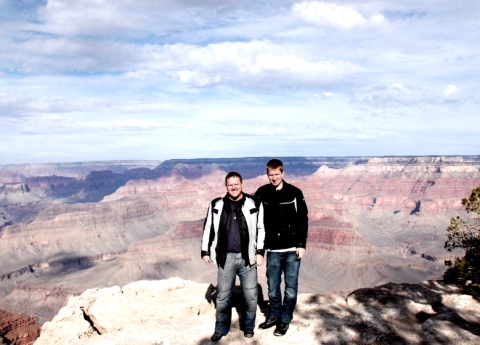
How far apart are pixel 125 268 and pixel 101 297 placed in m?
120

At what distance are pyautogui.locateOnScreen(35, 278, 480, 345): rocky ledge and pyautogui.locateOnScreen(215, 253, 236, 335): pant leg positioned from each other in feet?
1.01

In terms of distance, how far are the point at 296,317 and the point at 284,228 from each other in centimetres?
278

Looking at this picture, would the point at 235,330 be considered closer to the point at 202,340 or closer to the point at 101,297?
the point at 202,340

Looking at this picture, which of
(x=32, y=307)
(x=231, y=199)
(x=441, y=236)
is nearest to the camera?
(x=231, y=199)

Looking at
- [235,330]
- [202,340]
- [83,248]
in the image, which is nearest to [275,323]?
[235,330]

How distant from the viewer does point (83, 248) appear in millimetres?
172500

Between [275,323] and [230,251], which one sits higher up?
[230,251]

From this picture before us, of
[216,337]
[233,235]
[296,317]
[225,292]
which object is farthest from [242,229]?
[296,317]

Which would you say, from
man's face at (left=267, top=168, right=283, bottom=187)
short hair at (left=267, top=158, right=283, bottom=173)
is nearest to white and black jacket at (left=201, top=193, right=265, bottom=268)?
man's face at (left=267, top=168, right=283, bottom=187)

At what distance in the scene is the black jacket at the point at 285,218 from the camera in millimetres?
9133

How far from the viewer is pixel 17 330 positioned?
1455 inches

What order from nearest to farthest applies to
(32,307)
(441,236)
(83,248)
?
(32,307) < (83,248) < (441,236)

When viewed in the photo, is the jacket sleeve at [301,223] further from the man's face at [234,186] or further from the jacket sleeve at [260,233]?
the man's face at [234,186]

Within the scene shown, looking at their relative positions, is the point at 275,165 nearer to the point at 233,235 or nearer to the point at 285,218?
the point at 285,218
